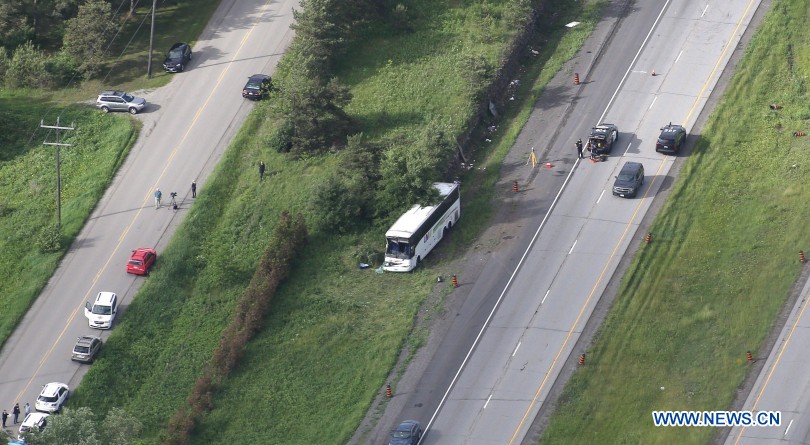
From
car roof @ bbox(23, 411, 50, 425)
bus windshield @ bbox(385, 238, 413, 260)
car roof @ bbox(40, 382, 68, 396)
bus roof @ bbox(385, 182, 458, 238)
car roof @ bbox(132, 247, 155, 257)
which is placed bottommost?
car roof @ bbox(23, 411, 50, 425)

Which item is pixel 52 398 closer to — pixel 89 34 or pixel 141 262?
pixel 141 262

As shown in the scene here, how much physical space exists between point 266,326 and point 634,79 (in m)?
34.0

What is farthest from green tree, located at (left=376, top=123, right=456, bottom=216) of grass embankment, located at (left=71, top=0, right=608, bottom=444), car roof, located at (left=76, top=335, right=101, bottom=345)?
car roof, located at (left=76, top=335, right=101, bottom=345)

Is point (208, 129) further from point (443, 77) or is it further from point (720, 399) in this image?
point (720, 399)

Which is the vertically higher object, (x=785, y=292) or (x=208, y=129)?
(x=785, y=292)

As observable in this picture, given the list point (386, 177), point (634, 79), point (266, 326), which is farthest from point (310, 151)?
point (634, 79)

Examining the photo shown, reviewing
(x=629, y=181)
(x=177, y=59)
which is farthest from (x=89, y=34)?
(x=629, y=181)

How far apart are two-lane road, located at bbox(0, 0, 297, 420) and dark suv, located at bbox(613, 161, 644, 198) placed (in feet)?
89.5

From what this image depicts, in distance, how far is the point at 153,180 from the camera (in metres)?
96.1

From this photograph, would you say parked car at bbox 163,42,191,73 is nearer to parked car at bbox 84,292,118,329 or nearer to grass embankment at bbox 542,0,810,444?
parked car at bbox 84,292,118,329

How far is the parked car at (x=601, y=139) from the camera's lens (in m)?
92.6

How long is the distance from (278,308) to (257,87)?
23254 millimetres

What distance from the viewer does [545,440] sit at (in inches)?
2884

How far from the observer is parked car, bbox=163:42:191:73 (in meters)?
106
